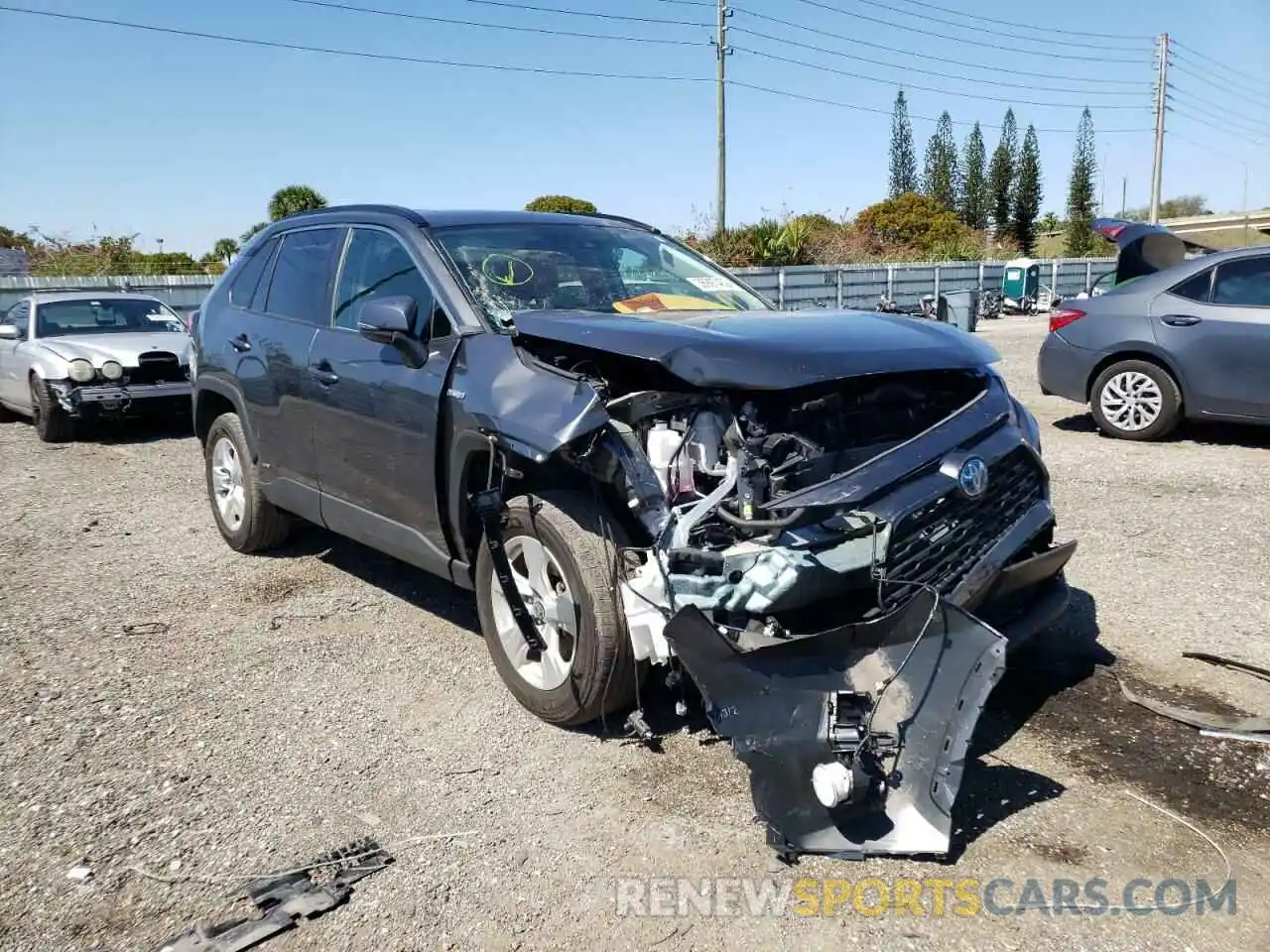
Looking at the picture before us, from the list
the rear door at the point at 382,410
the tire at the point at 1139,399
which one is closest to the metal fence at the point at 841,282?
the tire at the point at 1139,399

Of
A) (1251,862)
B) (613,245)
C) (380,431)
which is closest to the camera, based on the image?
(1251,862)

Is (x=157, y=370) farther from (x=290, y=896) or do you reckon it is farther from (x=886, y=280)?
(x=886, y=280)

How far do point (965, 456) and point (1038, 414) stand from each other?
7422 mm

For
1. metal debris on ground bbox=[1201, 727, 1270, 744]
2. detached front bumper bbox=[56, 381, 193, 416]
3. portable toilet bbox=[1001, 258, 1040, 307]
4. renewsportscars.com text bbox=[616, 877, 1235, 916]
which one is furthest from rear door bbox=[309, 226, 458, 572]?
portable toilet bbox=[1001, 258, 1040, 307]

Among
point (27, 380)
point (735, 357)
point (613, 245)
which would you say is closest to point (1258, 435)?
point (613, 245)

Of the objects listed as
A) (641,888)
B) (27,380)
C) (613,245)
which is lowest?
(641,888)

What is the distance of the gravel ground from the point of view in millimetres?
2719

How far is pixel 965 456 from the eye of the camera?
11.2 ft

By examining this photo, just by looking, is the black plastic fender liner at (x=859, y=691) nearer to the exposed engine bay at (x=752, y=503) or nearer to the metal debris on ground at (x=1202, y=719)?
the exposed engine bay at (x=752, y=503)

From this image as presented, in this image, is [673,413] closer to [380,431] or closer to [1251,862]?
[380,431]

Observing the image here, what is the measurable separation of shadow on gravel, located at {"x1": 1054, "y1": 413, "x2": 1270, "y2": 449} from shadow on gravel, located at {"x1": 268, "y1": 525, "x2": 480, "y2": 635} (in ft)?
20.5

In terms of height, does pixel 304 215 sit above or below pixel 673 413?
above

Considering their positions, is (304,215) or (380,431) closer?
(380,431)

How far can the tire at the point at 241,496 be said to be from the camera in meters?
5.64
